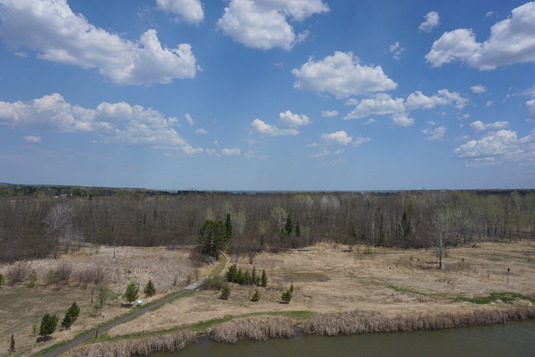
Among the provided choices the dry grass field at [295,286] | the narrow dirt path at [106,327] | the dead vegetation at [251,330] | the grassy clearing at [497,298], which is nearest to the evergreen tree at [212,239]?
the dry grass field at [295,286]

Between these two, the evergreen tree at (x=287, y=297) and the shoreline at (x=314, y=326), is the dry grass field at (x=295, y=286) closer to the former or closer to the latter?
the evergreen tree at (x=287, y=297)

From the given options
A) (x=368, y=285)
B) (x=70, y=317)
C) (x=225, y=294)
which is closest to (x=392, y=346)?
(x=368, y=285)

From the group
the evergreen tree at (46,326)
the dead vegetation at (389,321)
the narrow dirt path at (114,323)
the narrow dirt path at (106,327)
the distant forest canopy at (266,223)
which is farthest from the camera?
the distant forest canopy at (266,223)

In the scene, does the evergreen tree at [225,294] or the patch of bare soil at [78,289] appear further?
the evergreen tree at [225,294]

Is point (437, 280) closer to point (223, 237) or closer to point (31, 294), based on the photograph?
point (223, 237)

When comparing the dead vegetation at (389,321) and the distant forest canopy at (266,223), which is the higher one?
the distant forest canopy at (266,223)

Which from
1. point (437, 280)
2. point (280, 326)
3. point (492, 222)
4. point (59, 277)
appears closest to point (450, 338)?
point (280, 326)

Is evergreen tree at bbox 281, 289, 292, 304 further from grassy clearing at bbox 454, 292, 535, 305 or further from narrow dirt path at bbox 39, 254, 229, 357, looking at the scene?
grassy clearing at bbox 454, 292, 535, 305

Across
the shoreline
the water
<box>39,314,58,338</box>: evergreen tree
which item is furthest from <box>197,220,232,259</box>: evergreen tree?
<box>39,314,58,338</box>: evergreen tree
